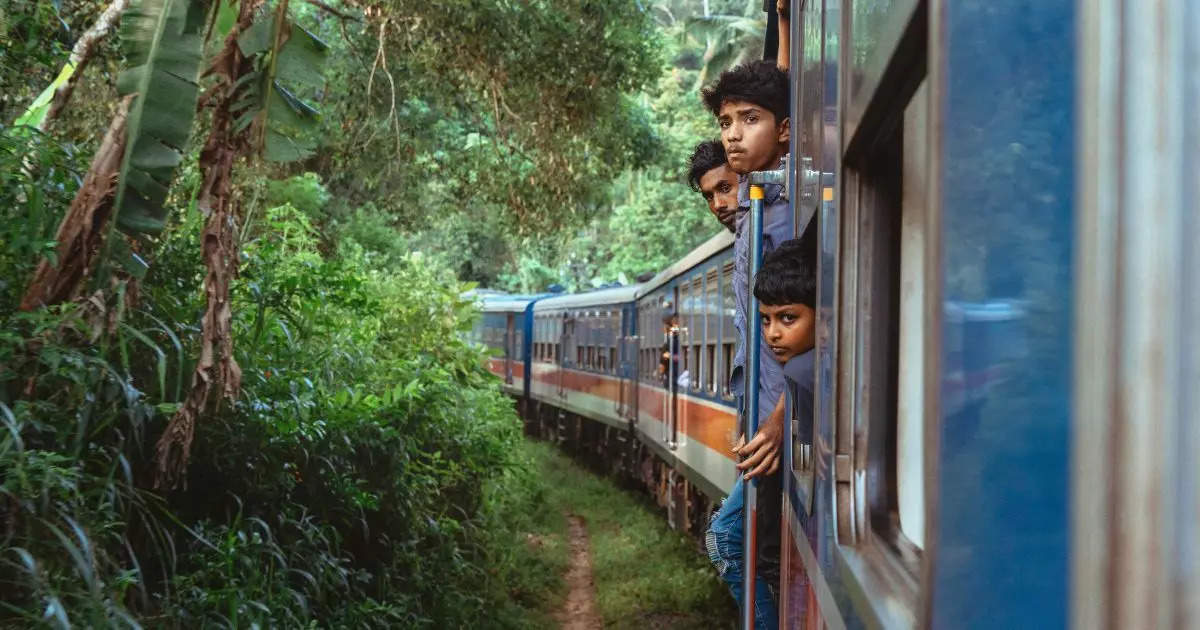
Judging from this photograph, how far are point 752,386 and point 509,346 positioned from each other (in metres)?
24.0

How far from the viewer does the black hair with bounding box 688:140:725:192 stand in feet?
14.0

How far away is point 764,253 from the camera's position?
3.53m

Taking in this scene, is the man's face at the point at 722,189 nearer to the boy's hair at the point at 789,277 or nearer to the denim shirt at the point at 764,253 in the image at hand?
the denim shirt at the point at 764,253

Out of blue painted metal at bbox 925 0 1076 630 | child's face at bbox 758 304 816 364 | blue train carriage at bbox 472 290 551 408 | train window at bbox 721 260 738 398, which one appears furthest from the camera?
blue train carriage at bbox 472 290 551 408

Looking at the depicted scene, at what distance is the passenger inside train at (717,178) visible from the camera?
4.29m

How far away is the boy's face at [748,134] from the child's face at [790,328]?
2.72 ft

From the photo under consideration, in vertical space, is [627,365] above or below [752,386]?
below

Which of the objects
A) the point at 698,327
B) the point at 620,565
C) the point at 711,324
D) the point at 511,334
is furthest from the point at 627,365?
the point at 511,334

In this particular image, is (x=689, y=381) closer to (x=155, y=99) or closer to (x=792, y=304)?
(x=155, y=99)

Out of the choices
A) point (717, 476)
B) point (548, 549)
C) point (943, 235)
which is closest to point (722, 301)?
point (717, 476)

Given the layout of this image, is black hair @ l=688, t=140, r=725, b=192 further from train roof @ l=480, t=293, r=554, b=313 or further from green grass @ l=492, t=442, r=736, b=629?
train roof @ l=480, t=293, r=554, b=313

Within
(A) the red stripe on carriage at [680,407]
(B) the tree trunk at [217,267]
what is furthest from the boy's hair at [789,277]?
(A) the red stripe on carriage at [680,407]

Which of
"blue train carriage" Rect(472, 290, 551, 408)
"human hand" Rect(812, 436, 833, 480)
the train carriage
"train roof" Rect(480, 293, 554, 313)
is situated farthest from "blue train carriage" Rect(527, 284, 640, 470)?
"human hand" Rect(812, 436, 833, 480)

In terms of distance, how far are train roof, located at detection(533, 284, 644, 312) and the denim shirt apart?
11.2 meters
